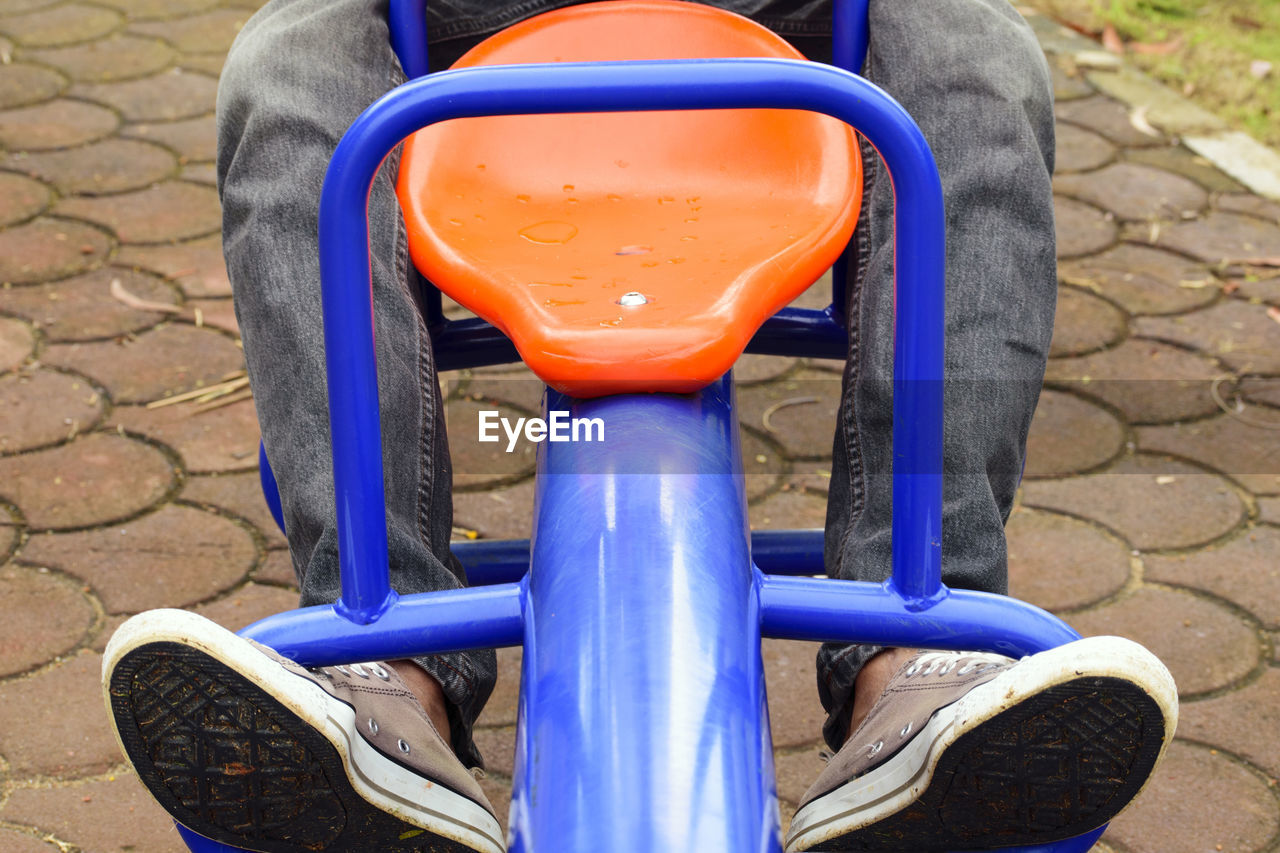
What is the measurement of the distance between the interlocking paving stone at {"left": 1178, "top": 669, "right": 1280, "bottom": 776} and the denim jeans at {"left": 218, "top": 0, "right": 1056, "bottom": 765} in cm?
48

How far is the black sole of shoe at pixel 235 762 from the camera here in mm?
616

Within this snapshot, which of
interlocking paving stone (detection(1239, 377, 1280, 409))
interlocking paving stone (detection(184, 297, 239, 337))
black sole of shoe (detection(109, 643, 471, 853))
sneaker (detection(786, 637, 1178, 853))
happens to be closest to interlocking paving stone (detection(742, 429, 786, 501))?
interlocking paving stone (detection(1239, 377, 1280, 409))

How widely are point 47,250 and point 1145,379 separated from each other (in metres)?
1.64

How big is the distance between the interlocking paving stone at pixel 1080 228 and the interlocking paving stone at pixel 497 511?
104 cm

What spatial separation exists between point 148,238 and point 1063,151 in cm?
163

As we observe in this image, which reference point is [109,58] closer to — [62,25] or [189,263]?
[62,25]

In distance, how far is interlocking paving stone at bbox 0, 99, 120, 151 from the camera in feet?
7.93

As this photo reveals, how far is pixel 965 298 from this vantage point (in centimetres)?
90

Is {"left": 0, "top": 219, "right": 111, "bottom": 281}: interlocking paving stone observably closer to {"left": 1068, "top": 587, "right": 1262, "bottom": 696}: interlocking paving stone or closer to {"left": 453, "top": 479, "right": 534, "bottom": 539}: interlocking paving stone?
{"left": 453, "top": 479, "right": 534, "bottom": 539}: interlocking paving stone

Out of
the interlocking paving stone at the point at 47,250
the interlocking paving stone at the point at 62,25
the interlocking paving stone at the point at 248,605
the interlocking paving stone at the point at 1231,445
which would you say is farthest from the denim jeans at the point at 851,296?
the interlocking paving stone at the point at 62,25

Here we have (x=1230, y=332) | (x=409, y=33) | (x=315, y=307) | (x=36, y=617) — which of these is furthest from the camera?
(x=1230, y=332)

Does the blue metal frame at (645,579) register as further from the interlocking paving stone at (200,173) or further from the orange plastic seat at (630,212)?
the interlocking paving stone at (200,173)

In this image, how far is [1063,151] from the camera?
2516mm

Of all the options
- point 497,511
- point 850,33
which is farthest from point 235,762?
point 497,511
